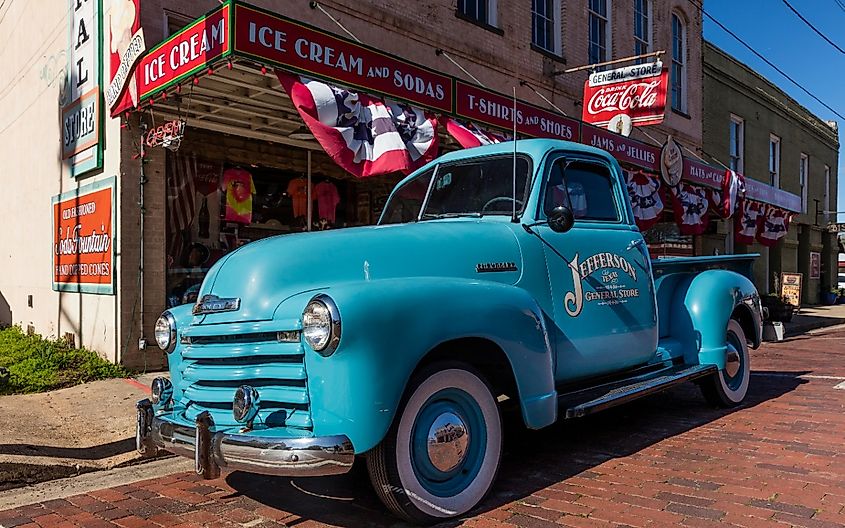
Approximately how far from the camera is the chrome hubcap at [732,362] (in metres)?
6.24

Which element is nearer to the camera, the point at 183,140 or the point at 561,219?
the point at 561,219

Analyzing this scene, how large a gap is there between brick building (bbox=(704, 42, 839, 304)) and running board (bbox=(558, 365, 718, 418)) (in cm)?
1665

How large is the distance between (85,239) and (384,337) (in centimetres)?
711

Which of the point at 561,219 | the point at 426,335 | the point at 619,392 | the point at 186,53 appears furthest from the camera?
the point at 186,53

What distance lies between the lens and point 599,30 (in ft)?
54.9

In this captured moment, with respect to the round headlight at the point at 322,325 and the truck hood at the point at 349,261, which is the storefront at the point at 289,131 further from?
the round headlight at the point at 322,325

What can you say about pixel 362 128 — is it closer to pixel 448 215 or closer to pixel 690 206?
pixel 448 215

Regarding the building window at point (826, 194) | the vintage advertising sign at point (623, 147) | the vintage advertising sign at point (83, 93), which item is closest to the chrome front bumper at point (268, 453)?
the vintage advertising sign at point (83, 93)

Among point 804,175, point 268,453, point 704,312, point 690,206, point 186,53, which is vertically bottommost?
point 268,453

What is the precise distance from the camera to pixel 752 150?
22.9m

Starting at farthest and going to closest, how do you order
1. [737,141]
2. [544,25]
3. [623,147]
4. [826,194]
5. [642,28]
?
[826,194]
[737,141]
[642,28]
[544,25]
[623,147]

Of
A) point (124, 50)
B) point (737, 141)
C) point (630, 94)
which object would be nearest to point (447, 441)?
point (124, 50)

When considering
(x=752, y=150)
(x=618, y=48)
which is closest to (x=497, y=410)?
(x=618, y=48)

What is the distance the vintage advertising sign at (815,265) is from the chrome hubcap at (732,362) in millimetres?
24259
